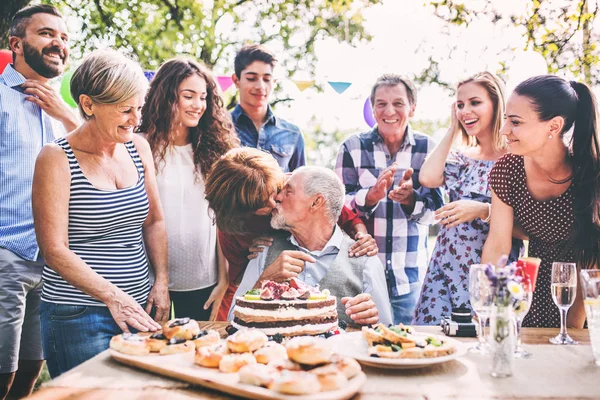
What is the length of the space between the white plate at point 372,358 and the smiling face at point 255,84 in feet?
7.97

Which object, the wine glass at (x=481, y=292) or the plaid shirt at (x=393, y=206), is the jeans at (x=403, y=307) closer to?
the plaid shirt at (x=393, y=206)

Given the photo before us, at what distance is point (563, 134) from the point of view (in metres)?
2.96

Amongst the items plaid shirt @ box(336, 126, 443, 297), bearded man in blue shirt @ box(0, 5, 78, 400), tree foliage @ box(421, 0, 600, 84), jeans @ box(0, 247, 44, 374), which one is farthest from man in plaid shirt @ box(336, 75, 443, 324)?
tree foliage @ box(421, 0, 600, 84)

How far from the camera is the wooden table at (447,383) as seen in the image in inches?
69.5

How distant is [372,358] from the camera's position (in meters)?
1.96

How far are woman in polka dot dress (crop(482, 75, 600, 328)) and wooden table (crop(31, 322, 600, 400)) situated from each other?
84 centimetres

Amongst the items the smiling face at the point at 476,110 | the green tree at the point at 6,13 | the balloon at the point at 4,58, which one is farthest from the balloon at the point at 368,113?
the green tree at the point at 6,13

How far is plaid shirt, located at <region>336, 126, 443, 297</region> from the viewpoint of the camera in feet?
13.2

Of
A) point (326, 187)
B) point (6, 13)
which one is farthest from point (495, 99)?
point (6, 13)

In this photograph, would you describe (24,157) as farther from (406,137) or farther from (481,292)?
(481,292)

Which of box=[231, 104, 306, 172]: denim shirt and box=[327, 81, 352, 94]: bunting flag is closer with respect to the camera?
box=[231, 104, 306, 172]: denim shirt

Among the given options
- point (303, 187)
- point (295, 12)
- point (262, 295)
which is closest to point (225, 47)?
point (295, 12)

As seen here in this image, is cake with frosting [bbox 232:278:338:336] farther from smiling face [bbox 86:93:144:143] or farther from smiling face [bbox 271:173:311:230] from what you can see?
smiling face [bbox 86:93:144:143]

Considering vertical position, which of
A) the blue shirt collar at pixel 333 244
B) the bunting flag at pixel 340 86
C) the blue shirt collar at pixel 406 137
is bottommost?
the blue shirt collar at pixel 333 244
